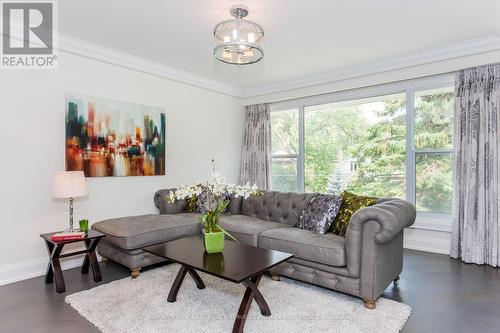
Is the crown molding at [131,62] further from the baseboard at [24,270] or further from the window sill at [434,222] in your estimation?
the window sill at [434,222]

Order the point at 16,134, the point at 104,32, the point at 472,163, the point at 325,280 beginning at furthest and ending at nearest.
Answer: the point at 472,163, the point at 104,32, the point at 16,134, the point at 325,280

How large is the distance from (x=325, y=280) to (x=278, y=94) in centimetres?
351

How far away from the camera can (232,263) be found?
224 centimetres

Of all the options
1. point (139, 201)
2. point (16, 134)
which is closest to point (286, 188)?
point (139, 201)

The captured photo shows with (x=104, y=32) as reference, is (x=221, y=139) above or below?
below

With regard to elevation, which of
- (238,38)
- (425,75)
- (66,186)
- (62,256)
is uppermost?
(425,75)

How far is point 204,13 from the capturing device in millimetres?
2885

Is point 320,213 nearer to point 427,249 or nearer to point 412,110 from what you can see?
point 427,249

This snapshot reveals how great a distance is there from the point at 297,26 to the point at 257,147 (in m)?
2.76

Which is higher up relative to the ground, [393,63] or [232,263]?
[393,63]

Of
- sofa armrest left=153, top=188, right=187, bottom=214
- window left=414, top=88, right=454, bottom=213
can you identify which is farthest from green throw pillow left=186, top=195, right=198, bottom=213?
window left=414, top=88, right=454, bottom=213

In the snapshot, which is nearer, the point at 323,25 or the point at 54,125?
the point at 323,25

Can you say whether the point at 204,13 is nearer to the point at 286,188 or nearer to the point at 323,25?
the point at 323,25

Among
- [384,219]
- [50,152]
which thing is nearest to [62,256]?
[50,152]
